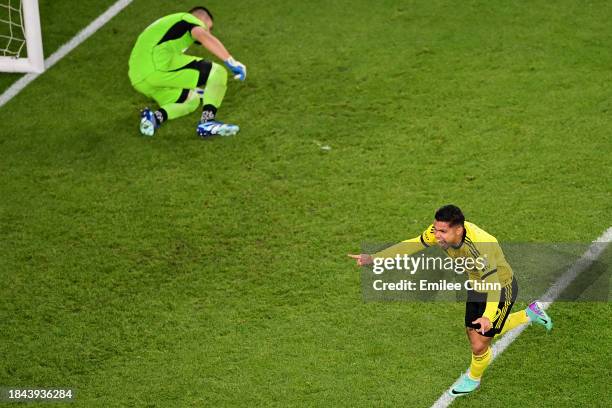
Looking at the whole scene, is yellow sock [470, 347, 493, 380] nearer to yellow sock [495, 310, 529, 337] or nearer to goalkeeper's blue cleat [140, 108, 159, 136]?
yellow sock [495, 310, 529, 337]

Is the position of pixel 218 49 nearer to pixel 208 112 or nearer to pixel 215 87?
pixel 215 87

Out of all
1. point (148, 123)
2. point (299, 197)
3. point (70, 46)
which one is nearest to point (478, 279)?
point (299, 197)

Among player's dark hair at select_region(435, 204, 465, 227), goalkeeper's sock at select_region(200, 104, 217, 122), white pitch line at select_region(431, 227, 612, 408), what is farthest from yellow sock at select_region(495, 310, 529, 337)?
goalkeeper's sock at select_region(200, 104, 217, 122)

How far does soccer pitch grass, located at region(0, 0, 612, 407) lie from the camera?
8734 millimetres

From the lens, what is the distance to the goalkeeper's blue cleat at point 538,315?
348 inches

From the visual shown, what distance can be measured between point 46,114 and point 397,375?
5.63m

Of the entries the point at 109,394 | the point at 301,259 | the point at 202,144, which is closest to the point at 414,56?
the point at 202,144

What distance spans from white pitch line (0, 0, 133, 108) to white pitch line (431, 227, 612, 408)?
6.53 meters

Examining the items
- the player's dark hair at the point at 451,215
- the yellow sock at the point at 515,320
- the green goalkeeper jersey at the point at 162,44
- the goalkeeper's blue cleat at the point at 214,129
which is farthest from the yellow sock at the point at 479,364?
the green goalkeeper jersey at the point at 162,44

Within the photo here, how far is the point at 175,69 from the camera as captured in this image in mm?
11703

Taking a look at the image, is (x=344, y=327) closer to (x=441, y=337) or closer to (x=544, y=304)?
(x=441, y=337)

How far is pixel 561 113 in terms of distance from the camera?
1161 centimetres

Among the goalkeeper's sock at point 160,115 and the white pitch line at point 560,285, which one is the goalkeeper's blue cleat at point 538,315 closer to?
the white pitch line at point 560,285

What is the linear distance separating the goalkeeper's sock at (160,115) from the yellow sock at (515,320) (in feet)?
15.5
